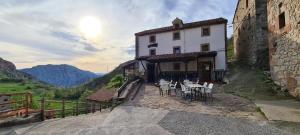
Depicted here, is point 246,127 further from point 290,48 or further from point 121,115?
point 290,48

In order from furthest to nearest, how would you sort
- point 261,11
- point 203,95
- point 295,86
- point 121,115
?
point 261,11, point 203,95, point 295,86, point 121,115

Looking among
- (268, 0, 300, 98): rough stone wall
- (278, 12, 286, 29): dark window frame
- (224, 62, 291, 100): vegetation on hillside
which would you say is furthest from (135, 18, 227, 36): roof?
(278, 12, 286, 29): dark window frame

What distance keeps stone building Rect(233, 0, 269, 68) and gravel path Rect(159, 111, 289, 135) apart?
13116 mm

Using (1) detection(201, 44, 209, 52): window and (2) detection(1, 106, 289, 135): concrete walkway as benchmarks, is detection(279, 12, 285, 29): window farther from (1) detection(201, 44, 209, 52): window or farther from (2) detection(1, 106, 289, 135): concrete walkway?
(1) detection(201, 44, 209, 52): window

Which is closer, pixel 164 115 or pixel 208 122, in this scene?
pixel 208 122

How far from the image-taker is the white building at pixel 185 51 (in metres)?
21.7

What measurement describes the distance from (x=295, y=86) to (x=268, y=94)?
2.00 metres

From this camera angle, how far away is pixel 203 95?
1260cm

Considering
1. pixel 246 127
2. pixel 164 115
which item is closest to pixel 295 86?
pixel 246 127

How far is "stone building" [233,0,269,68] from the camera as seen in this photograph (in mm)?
19625

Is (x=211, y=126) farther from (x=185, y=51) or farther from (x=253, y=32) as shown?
(x=185, y=51)

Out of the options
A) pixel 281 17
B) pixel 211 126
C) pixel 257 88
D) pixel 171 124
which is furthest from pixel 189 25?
pixel 211 126

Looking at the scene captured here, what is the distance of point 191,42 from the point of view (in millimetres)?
23578

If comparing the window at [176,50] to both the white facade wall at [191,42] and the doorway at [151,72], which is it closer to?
the white facade wall at [191,42]
